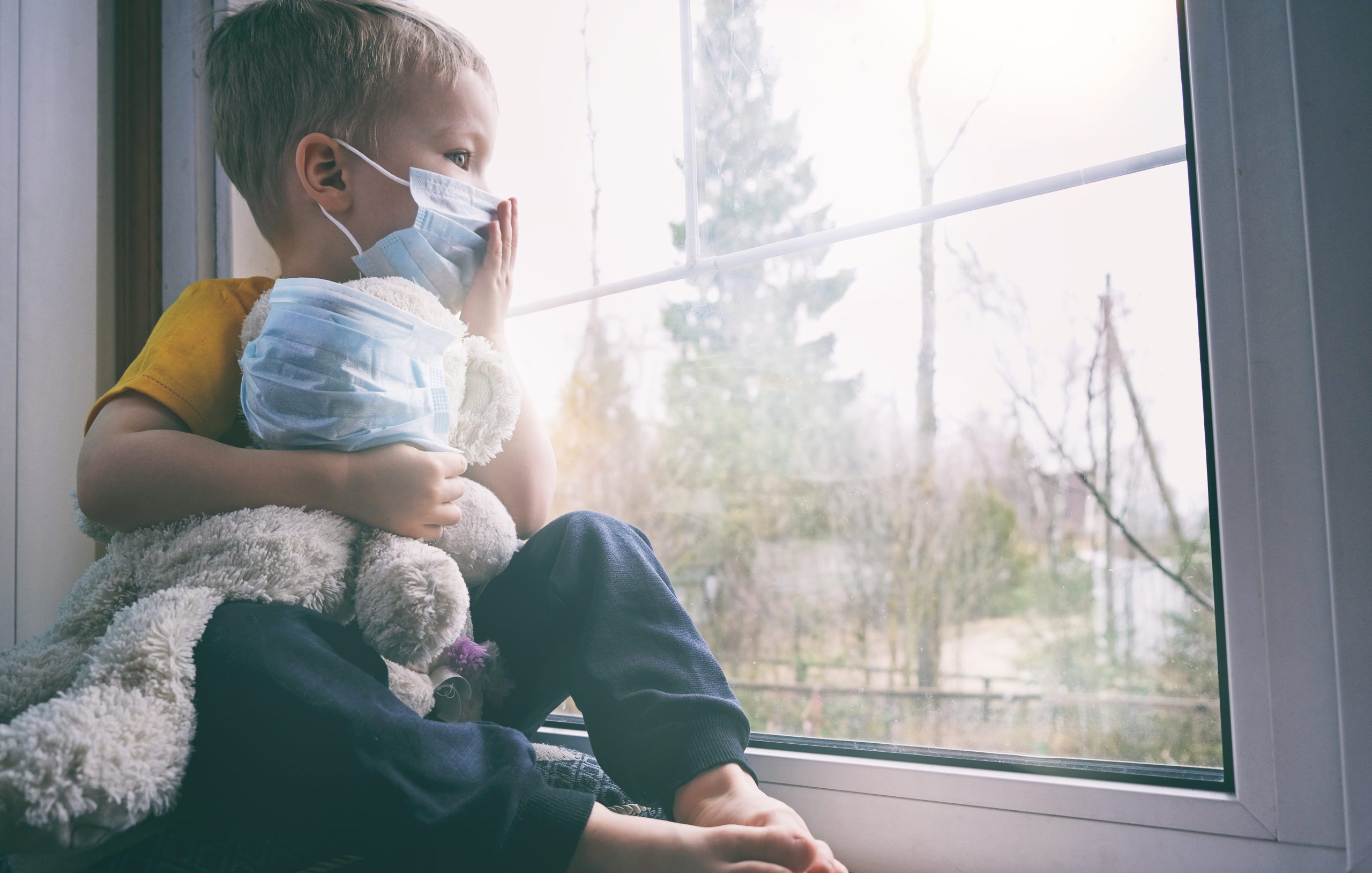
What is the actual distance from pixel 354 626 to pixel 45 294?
0.85 m

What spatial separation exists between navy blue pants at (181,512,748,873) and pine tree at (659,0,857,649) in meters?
0.37

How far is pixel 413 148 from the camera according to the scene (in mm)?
871

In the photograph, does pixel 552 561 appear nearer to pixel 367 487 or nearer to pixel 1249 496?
pixel 367 487

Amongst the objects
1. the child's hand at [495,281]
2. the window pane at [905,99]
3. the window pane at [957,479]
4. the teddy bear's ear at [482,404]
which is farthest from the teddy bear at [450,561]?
the window pane at [905,99]

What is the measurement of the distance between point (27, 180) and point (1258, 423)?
156 cm

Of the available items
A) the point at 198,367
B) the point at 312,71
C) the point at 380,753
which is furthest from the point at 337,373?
the point at 312,71

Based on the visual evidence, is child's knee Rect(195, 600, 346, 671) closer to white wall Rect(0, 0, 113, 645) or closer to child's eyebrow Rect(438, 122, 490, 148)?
child's eyebrow Rect(438, 122, 490, 148)

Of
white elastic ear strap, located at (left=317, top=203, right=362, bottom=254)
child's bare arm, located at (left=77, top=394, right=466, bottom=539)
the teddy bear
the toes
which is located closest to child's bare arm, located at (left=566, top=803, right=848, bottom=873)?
the toes

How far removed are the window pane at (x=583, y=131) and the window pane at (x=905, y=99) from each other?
0.07 m

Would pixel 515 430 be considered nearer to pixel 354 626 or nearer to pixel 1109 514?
pixel 354 626

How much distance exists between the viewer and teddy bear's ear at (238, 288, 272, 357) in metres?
0.72

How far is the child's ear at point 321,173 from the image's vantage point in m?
0.87

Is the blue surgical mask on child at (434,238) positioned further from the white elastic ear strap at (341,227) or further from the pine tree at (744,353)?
the pine tree at (744,353)


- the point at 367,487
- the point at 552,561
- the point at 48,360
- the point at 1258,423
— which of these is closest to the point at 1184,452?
the point at 1258,423
